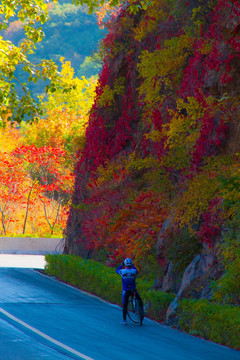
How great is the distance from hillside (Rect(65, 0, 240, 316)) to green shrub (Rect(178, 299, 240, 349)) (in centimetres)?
57

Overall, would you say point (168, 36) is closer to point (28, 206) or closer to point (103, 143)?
point (103, 143)

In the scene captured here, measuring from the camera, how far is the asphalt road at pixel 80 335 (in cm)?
961

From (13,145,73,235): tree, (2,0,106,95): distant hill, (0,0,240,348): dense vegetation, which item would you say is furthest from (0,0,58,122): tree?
(2,0,106,95): distant hill

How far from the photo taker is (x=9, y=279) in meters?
20.2

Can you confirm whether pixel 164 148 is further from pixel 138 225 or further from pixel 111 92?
pixel 111 92

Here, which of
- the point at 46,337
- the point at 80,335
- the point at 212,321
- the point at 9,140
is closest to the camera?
the point at 46,337

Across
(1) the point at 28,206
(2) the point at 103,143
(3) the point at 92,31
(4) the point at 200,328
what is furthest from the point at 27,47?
(3) the point at 92,31

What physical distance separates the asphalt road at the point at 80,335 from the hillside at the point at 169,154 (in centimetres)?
185

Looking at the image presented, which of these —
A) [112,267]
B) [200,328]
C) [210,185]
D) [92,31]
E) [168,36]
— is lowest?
[200,328]

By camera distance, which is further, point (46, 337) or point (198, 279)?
point (198, 279)

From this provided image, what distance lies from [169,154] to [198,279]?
476 cm

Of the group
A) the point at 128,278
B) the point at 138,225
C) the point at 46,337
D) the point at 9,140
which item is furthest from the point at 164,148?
the point at 9,140

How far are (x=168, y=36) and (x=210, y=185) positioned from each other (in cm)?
867

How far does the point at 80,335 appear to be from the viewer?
11.2 metres
